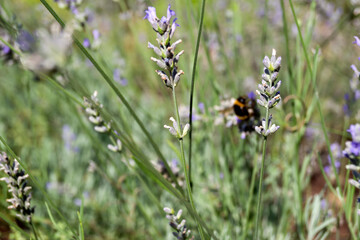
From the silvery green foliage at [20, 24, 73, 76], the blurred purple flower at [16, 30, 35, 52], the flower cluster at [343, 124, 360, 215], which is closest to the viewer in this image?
the silvery green foliage at [20, 24, 73, 76]

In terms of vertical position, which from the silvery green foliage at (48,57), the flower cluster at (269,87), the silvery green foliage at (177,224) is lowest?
the silvery green foliage at (177,224)

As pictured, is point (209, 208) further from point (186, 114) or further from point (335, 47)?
point (335, 47)

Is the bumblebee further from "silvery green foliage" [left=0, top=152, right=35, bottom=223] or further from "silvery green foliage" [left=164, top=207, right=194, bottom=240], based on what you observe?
"silvery green foliage" [left=0, top=152, right=35, bottom=223]

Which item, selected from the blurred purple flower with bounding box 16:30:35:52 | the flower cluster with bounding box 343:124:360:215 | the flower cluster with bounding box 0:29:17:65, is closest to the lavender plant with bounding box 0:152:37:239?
the blurred purple flower with bounding box 16:30:35:52

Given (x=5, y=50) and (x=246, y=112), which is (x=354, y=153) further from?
(x=5, y=50)

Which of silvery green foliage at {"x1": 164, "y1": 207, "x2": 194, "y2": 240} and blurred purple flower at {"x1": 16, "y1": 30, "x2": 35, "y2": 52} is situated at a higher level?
blurred purple flower at {"x1": 16, "y1": 30, "x2": 35, "y2": 52}

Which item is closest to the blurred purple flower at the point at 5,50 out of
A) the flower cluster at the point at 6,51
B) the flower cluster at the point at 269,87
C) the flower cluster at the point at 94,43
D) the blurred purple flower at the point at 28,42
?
the flower cluster at the point at 6,51

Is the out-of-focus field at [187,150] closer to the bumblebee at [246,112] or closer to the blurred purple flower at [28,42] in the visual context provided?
the blurred purple flower at [28,42]

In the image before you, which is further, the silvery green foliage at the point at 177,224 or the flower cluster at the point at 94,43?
the flower cluster at the point at 94,43

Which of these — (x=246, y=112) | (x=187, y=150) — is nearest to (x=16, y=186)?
(x=246, y=112)
